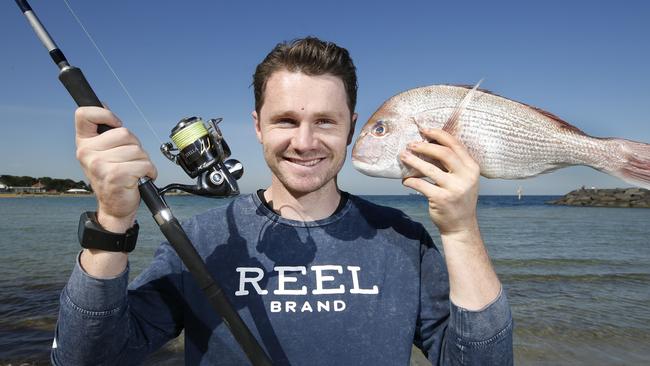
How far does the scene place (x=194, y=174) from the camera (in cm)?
184

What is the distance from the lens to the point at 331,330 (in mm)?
1926

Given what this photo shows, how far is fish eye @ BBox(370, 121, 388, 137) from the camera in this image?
2.03 meters

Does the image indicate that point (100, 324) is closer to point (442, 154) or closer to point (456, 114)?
point (442, 154)

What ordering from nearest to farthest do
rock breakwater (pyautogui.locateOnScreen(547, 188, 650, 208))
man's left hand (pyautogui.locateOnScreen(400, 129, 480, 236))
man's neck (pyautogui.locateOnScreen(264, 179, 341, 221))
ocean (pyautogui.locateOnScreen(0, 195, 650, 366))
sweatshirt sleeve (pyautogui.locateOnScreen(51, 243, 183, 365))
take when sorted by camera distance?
sweatshirt sleeve (pyautogui.locateOnScreen(51, 243, 183, 365)) < man's left hand (pyautogui.locateOnScreen(400, 129, 480, 236)) < man's neck (pyautogui.locateOnScreen(264, 179, 341, 221)) < ocean (pyautogui.locateOnScreen(0, 195, 650, 366)) < rock breakwater (pyautogui.locateOnScreen(547, 188, 650, 208))

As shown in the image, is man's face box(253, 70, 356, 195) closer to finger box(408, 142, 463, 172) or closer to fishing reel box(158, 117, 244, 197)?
fishing reel box(158, 117, 244, 197)

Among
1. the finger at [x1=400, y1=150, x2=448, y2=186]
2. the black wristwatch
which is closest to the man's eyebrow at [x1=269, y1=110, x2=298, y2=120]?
the finger at [x1=400, y1=150, x2=448, y2=186]

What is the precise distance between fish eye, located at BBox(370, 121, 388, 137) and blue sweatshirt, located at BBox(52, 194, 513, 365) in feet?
1.50

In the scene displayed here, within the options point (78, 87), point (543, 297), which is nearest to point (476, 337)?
point (78, 87)

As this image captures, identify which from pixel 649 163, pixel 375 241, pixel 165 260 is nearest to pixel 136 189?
pixel 165 260

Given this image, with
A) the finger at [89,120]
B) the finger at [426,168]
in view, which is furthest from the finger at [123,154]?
the finger at [426,168]

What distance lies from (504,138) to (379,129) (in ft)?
1.85

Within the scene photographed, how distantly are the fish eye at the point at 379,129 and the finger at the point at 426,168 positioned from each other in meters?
0.29

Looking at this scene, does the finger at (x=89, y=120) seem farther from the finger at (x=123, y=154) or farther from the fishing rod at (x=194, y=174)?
the fishing rod at (x=194, y=174)

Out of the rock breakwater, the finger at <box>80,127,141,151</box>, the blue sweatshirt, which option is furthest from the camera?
the rock breakwater
